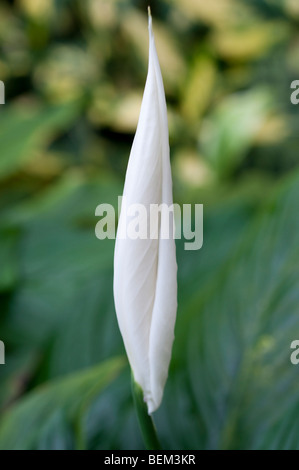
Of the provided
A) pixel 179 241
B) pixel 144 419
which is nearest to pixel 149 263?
pixel 144 419

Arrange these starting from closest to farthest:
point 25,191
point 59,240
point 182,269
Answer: point 182,269 → point 59,240 → point 25,191

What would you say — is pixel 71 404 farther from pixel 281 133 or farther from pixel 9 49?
pixel 9 49

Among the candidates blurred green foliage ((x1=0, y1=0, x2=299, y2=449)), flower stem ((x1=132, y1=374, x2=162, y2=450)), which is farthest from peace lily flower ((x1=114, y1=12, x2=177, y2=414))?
blurred green foliage ((x1=0, y1=0, x2=299, y2=449))

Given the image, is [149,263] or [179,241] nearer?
[149,263]

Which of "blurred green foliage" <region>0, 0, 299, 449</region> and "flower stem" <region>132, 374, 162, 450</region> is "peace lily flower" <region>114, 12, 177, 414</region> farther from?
"blurred green foliage" <region>0, 0, 299, 449</region>

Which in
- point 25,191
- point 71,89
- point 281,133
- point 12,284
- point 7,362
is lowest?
point 7,362

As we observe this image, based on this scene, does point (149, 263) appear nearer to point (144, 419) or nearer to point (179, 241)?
point (144, 419)

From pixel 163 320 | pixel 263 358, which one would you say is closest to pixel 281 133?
pixel 263 358
